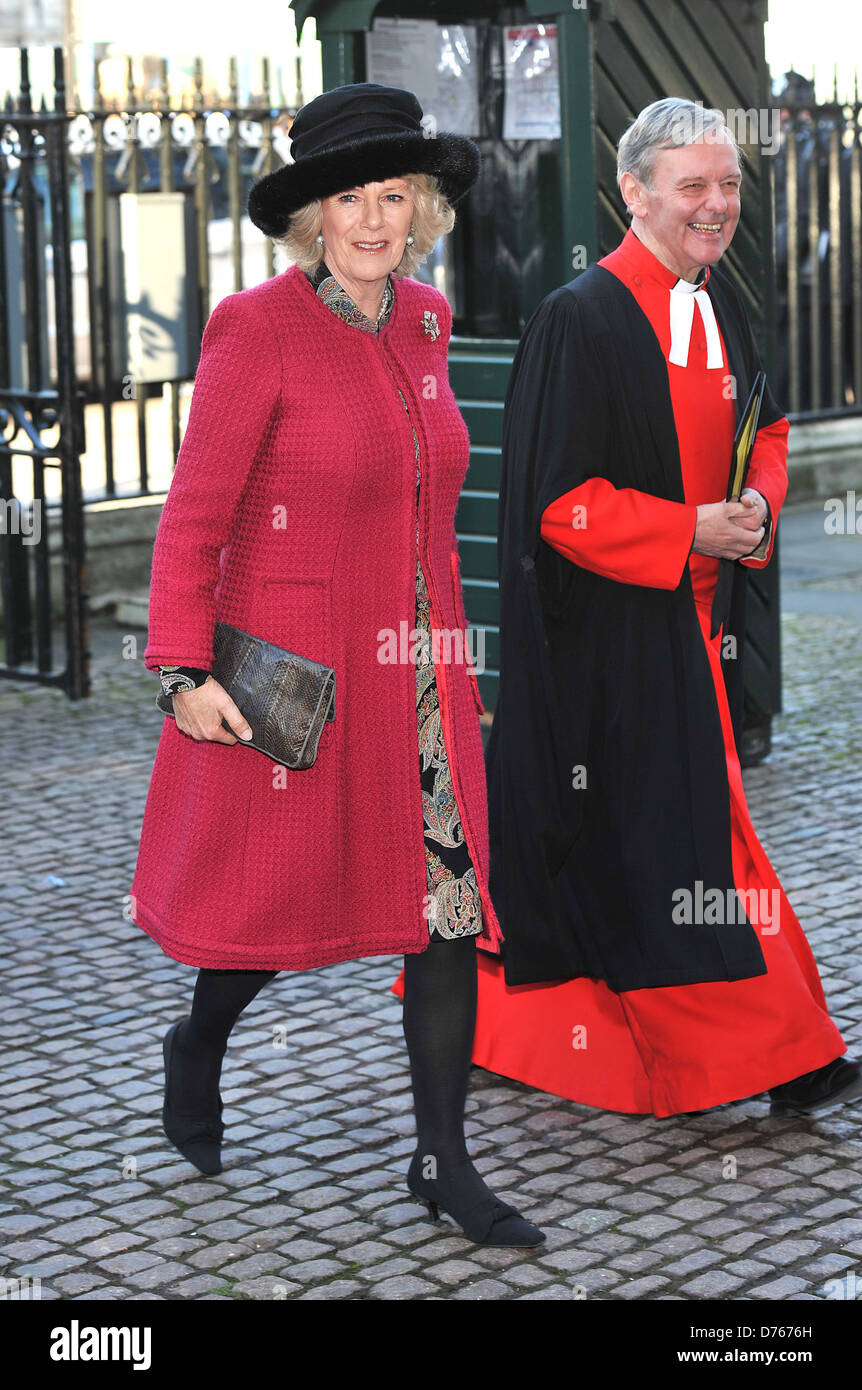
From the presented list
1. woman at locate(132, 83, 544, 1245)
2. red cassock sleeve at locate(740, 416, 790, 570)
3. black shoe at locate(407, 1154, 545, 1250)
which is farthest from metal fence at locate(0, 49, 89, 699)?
black shoe at locate(407, 1154, 545, 1250)

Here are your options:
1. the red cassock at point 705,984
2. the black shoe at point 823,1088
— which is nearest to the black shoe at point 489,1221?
the red cassock at point 705,984

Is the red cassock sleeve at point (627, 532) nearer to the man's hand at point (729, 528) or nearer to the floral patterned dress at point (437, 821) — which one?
the man's hand at point (729, 528)

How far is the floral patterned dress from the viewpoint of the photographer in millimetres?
3635

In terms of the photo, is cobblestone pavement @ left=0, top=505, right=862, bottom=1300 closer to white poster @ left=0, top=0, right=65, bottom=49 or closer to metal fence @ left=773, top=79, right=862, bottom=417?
metal fence @ left=773, top=79, right=862, bottom=417

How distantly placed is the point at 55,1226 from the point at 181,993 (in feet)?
4.40

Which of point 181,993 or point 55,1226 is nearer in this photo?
point 55,1226

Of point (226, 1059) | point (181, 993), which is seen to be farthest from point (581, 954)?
point (181, 993)

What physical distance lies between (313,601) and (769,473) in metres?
1.13

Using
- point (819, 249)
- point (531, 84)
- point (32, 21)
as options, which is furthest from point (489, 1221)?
point (32, 21)

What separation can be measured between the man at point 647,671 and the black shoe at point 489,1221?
572mm

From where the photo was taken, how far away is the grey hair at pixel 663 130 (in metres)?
3.92

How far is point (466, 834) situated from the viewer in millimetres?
3664

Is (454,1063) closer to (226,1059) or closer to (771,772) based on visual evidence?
(226,1059)

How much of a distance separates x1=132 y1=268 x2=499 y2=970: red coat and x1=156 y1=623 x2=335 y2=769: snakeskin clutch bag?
2.7 inches
